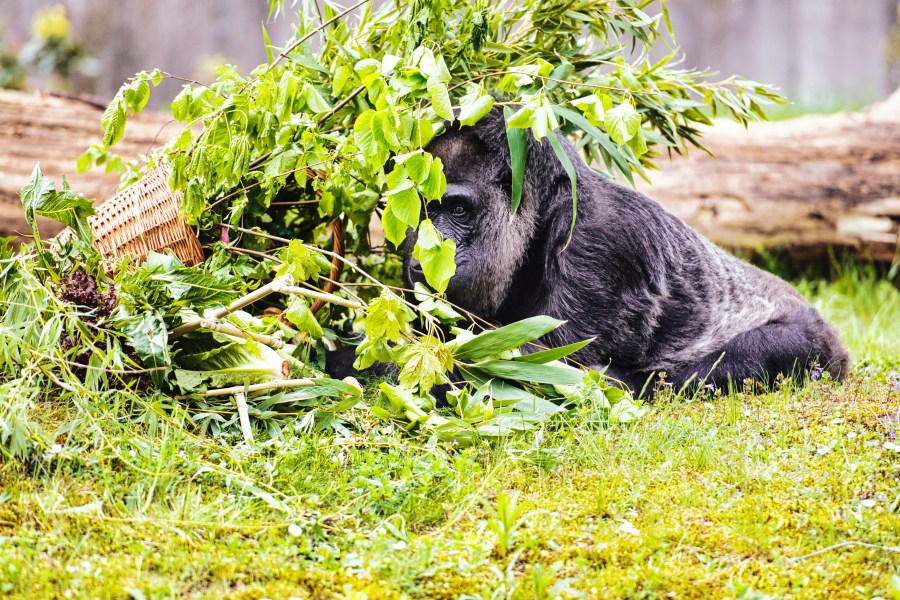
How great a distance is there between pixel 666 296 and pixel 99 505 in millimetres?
2787

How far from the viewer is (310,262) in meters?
3.69

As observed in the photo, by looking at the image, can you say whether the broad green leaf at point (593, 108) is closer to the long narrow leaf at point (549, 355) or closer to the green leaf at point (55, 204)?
the long narrow leaf at point (549, 355)

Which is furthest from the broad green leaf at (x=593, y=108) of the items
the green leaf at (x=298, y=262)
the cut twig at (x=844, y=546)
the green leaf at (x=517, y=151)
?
the cut twig at (x=844, y=546)

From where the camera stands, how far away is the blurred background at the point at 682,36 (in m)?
13.0

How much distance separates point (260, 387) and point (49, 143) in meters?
3.98

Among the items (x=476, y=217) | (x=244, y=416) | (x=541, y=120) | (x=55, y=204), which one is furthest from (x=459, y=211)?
(x=55, y=204)

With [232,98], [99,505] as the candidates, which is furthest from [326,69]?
[99,505]

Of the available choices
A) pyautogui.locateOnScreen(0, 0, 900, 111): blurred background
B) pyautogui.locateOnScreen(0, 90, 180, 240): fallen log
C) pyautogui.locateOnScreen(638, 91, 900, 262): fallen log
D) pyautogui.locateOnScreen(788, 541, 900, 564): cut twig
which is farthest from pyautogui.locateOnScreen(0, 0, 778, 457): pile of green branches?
pyautogui.locateOnScreen(0, 0, 900, 111): blurred background

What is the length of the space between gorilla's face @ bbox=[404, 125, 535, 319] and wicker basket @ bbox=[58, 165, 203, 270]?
3.35 ft

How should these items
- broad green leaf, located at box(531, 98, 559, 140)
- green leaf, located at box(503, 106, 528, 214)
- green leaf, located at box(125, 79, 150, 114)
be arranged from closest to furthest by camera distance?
1. broad green leaf, located at box(531, 98, 559, 140)
2. green leaf, located at box(503, 106, 528, 214)
3. green leaf, located at box(125, 79, 150, 114)

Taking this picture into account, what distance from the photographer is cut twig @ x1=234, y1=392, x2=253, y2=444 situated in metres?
3.21

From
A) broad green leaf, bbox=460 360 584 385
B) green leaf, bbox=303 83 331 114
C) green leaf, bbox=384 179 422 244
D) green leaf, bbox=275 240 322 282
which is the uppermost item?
green leaf, bbox=303 83 331 114

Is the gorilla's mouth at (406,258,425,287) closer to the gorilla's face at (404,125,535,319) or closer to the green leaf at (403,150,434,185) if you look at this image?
the gorilla's face at (404,125,535,319)

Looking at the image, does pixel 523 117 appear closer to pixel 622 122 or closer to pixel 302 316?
pixel 622 122
